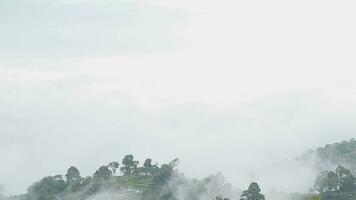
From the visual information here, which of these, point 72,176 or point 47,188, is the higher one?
point 72,176

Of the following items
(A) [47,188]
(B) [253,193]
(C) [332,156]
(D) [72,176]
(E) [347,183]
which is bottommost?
(B) [253,193]

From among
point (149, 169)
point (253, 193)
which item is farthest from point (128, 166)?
point (253, 193)

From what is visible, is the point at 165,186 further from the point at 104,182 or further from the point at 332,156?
the point at 332,156

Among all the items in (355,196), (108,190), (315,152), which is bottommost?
(355,196)

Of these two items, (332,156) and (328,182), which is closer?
(328,182)

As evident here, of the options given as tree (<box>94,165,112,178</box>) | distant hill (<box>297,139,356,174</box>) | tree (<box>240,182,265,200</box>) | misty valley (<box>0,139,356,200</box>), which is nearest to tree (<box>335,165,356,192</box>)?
misty valley (<box>0,139,356,200</box>)

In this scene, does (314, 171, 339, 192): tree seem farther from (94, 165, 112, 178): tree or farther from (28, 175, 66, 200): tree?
(28, 175, 66, 200): tree

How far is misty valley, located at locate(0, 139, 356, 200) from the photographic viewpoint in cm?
9306

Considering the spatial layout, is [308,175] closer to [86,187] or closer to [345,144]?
[345,144]

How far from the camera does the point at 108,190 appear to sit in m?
110

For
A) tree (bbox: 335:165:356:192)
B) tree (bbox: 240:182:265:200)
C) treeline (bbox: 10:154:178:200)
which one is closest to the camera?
tree (bbox: 240:182:265:200)

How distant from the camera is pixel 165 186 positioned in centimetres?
10694

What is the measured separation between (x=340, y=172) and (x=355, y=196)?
512 centimetres

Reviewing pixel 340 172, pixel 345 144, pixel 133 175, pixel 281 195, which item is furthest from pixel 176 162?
pixel 345 144
